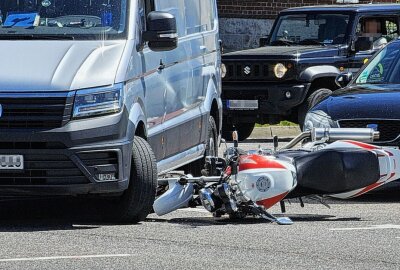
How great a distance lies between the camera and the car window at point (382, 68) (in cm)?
1378

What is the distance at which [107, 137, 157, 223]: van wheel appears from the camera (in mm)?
10492

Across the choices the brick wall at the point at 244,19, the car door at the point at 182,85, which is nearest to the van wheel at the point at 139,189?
the car door at the point at 182,85

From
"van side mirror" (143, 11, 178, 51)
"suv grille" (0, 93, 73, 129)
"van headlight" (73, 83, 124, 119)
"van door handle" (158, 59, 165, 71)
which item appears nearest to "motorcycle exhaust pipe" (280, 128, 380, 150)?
"van door handle" (158, 59, 165, 71)

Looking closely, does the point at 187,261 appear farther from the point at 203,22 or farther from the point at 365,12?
the point at 365,12

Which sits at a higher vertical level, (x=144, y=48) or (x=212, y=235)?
(x=144, y=48)

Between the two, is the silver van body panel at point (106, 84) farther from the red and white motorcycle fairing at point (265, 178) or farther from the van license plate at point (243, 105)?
the van license plate at point (243, 105)

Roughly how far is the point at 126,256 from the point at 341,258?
139cm

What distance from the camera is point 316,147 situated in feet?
36.8

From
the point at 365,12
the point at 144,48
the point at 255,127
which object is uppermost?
the point at 144,48

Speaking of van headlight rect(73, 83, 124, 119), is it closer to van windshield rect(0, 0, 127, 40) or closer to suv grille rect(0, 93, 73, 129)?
suv grille rect(0, 93, 73, 129)

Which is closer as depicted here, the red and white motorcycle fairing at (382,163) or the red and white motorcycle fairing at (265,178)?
the red and white motorcycle fairing at (265,178)

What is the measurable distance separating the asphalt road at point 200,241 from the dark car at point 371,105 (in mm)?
870

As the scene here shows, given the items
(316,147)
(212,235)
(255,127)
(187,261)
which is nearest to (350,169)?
(316,147)

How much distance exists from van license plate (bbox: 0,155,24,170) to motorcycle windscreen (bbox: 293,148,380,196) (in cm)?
221
